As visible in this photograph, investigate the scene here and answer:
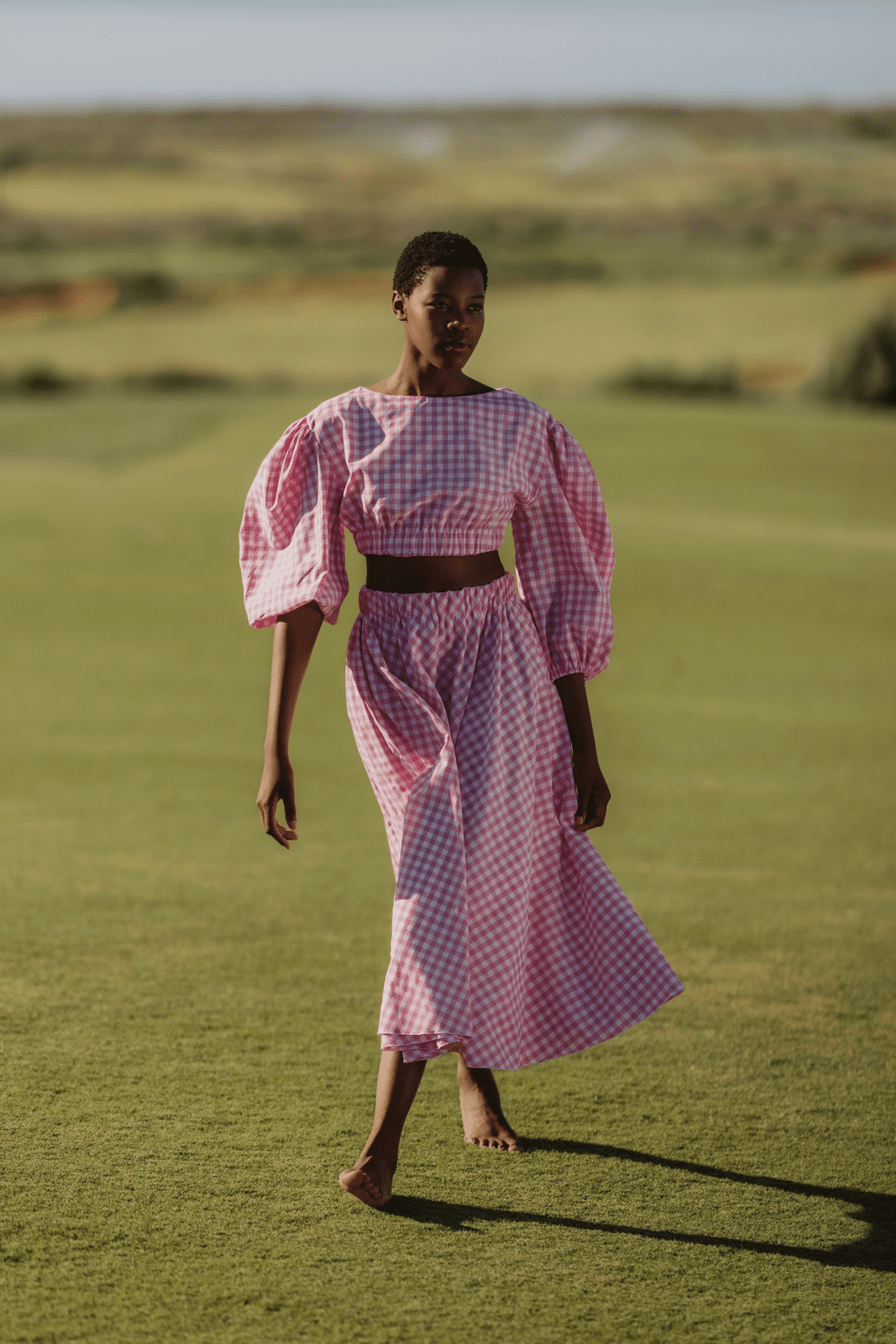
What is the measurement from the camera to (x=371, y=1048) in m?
3.80

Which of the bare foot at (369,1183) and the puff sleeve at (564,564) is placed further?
the puff sleeve at (564,564)

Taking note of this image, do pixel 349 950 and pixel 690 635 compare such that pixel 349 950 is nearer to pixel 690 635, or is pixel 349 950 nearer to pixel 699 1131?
pixel 699 1131

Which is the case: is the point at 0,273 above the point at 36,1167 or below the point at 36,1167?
above

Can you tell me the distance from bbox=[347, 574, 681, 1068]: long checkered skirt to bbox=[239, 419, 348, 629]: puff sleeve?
0.14 metres

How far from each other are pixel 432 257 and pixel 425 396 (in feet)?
0.84

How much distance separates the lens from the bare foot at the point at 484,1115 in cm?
324

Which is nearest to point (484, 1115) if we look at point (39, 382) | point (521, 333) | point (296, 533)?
point (296, 533)

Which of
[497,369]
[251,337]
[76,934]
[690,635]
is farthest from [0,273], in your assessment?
[76,934]

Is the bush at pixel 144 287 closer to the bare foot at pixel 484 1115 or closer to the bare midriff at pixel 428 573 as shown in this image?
the bare midriff at pixel 428 573

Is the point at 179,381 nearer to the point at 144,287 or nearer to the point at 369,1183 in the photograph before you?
the point at 144,287

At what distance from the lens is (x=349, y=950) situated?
15.1 feet

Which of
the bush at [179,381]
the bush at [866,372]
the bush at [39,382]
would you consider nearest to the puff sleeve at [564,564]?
the bush at [39,382]

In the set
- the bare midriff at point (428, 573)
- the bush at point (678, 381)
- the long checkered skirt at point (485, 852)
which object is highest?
the bush at point (678, 381)

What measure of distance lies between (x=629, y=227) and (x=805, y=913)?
1946 centimetres
